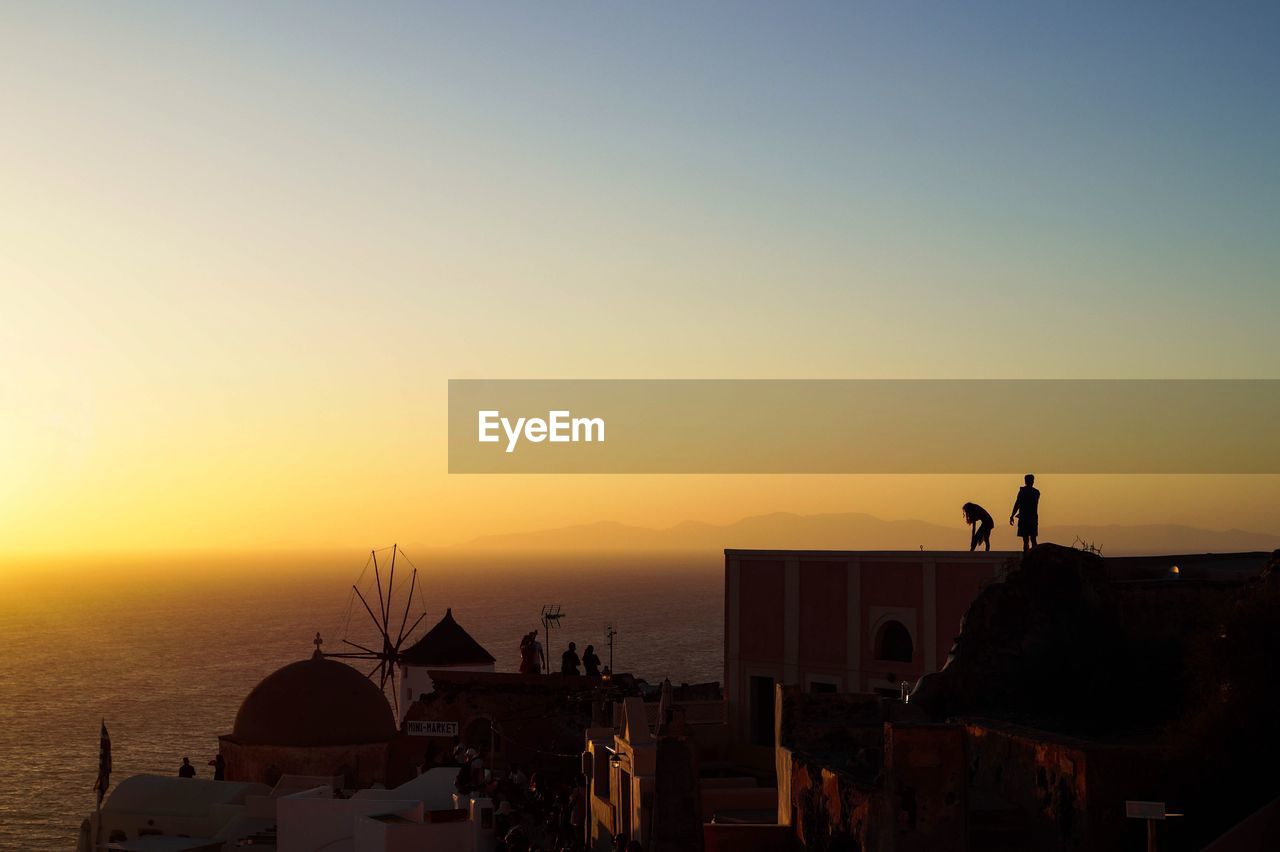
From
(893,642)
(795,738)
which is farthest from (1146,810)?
(893,642)

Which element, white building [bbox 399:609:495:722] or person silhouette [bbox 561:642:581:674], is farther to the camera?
white building [bbox 399:609:495:722]

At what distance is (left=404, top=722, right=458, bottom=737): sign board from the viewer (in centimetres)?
3506

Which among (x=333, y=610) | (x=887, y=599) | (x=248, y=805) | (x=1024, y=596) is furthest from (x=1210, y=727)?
(x=333, y=610)

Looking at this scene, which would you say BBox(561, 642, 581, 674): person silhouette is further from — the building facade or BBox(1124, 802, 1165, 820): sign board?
BBox(1124, 802, 1165, 820): sign board

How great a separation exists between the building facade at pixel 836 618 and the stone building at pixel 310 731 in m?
9.33

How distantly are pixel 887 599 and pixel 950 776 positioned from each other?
14.1 metres

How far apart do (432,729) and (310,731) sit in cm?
337

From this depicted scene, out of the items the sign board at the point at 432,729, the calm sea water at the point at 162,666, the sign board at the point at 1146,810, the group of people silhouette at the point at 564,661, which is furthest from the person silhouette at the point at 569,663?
the calm sea water at the point at 162,666

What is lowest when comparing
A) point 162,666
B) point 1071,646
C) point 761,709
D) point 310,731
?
point 162,666

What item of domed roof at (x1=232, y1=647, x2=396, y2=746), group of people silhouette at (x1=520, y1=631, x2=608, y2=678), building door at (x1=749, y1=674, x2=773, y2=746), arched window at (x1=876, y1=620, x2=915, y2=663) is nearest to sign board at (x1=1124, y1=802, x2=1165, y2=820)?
arched window at (x1=876, y1=620, x2=915, y2=663)

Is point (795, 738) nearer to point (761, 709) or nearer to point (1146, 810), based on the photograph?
point (1146, 810)

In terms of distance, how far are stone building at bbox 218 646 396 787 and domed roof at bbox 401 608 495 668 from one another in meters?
8.94

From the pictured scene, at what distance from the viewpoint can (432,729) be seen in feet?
116

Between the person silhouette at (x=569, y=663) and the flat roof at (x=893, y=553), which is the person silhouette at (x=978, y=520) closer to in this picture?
the flat roof at (x=893, y=553)
